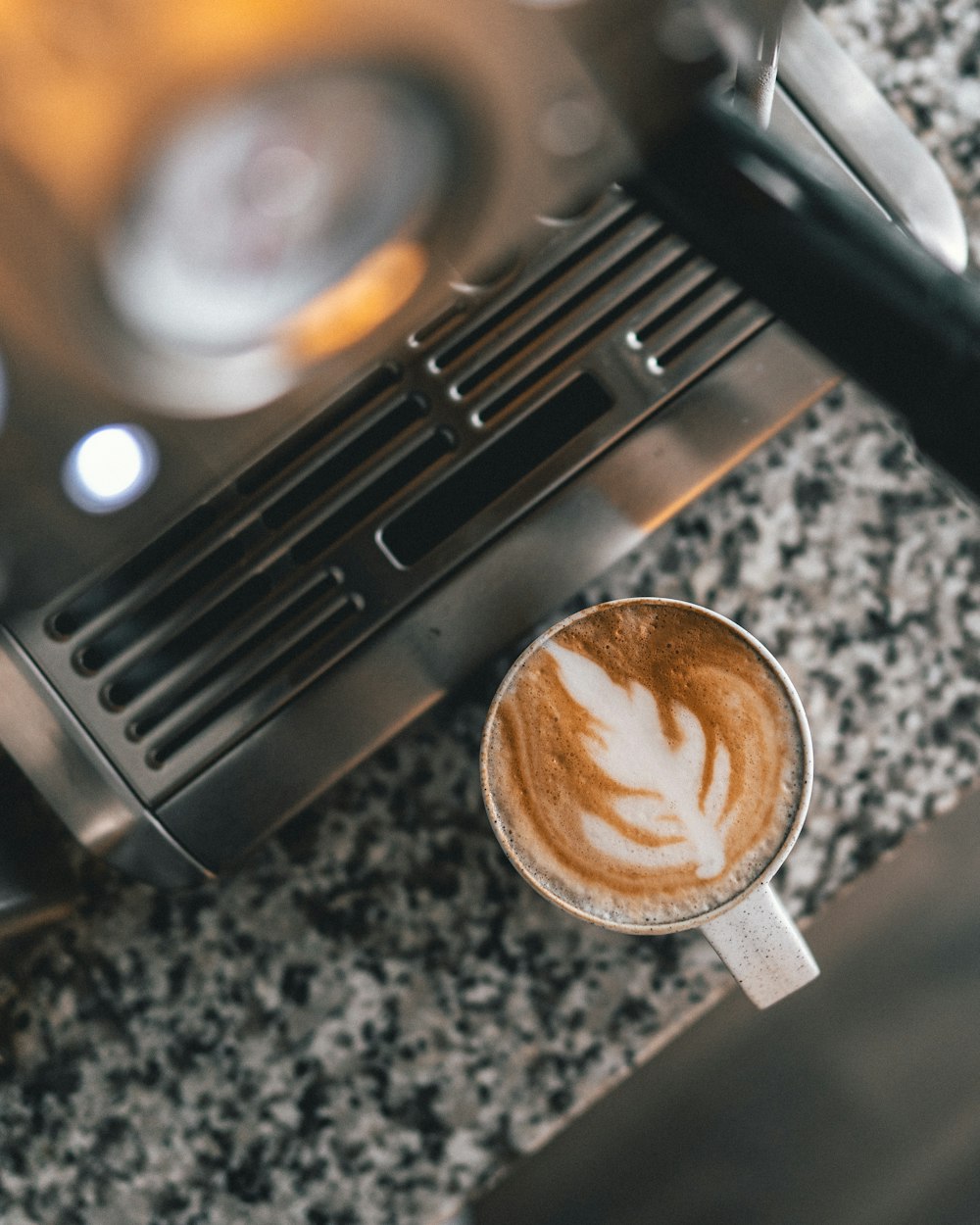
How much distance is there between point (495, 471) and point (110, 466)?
0.24 metres

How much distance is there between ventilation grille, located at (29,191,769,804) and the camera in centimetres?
42

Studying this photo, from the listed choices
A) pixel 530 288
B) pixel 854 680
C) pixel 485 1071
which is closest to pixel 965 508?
pixel 854 680

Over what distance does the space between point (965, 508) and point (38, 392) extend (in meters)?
0.45

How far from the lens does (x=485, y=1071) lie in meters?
0.51

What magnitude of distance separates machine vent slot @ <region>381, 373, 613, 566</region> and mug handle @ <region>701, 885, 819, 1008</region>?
19 centimetres

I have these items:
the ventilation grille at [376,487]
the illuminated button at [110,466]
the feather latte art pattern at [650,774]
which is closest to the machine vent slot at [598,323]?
the ventilation grille at [376,487]

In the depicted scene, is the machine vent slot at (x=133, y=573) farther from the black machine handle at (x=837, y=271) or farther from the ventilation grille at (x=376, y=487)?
the black machine handle at (x=837, y=271)

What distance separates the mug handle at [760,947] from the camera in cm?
45

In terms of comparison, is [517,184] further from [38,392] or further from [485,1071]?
[485,1071]

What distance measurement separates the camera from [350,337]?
19 cm

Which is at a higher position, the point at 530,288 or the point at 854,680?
the point at 530,288

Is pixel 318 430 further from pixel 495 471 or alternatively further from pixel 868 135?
pixel 868 135

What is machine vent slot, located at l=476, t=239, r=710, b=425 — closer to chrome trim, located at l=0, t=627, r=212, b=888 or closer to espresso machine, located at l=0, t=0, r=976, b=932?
espresso machine, located at l=0, t=0, r=976, b=932

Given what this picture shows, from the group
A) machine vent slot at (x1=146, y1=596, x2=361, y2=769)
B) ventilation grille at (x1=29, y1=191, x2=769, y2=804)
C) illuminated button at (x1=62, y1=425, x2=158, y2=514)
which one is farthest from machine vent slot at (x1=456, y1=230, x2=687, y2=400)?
illuminated button at (x1=62, y1=425, x2=158, y2=514)
